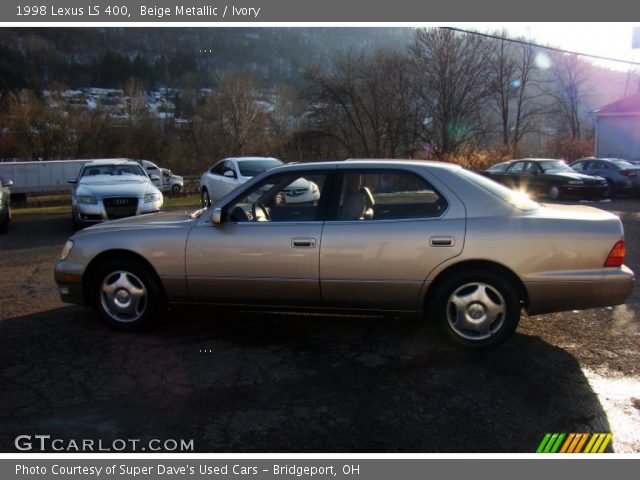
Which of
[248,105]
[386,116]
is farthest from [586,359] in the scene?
[248,105]

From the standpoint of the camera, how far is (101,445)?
306 cm

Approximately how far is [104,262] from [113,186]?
7056 mm

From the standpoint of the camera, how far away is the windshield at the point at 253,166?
1405 cm

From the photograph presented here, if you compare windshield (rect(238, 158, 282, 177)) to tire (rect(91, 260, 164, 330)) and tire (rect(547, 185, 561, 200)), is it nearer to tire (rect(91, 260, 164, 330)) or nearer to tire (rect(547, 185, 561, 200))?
tire (rect(91, 260, 164, 330))

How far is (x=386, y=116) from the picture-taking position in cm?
3634

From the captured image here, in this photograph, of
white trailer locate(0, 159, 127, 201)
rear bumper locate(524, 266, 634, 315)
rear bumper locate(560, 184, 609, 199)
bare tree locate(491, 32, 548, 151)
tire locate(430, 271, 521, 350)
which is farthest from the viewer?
bare tree locate(491, 32, 548, 151)

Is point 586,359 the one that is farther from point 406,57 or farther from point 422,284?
point 406,57

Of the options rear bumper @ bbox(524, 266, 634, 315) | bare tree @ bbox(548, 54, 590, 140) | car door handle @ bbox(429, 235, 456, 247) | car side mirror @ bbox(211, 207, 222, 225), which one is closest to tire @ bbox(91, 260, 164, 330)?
car side mirror @ bbox(211, 207, 222, 225)

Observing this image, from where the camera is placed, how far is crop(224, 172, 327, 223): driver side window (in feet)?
15.4

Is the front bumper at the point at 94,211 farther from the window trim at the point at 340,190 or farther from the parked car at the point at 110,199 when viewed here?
the window trim at the point at 340,190

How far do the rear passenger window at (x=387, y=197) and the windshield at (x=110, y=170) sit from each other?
31.0ft

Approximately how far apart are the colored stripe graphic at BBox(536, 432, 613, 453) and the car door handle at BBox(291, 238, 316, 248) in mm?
2207

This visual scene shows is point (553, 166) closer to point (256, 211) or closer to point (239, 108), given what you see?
point (256, 211)

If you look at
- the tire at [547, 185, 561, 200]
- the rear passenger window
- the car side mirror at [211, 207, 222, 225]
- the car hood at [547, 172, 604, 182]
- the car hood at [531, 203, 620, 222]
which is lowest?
the tire at [547, 185, 561, 200]
